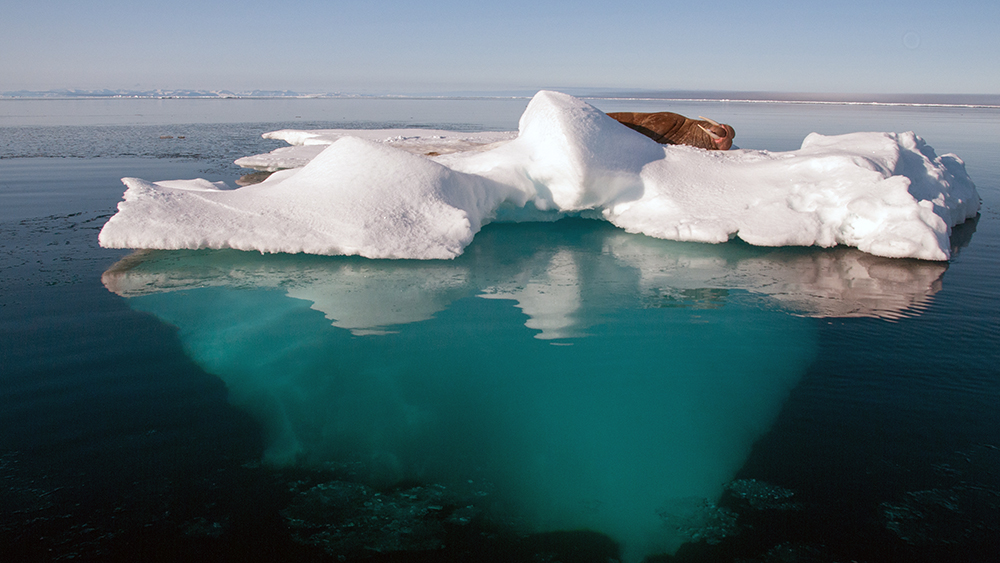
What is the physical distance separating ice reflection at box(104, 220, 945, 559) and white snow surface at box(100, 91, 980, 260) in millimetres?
330

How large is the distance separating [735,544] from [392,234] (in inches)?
196

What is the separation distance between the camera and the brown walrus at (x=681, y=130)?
1188cm

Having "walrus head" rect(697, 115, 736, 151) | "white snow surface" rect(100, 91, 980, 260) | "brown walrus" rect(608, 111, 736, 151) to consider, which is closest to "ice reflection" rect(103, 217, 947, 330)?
"white snow surface" rect(100, 91, 980, 260)

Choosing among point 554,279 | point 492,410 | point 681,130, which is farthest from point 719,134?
point 492,410

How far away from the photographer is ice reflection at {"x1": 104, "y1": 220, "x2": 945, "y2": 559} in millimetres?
3408

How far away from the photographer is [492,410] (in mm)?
3945

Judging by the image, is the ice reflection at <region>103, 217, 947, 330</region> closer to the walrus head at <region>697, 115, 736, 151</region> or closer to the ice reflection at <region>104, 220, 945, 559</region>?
the ice reflection at <region>104, 220, 945, 559</region>

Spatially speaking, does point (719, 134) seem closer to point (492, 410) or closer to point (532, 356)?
point (532, 356)

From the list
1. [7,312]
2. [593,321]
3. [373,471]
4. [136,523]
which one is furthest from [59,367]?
[593,321]

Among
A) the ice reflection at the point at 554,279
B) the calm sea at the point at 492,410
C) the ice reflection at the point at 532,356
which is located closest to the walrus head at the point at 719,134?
the ice reflection at the point at 554,279

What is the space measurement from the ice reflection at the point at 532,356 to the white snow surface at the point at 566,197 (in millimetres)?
330

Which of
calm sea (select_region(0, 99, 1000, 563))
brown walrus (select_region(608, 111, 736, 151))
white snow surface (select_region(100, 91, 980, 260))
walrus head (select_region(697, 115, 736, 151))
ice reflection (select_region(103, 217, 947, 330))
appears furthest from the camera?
brown walrus (select_region(608, 111, 736, 151))

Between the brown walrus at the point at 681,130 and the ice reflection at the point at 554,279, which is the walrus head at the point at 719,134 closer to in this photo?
the brown walrus at the point at 681,130

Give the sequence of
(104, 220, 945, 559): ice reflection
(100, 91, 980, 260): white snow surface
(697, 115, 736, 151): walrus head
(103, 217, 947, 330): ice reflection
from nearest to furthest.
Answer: (104, 220, 945, 559): ice reflection < (103, 217, 947, 330): ice reflection < (100, 91, 980, 260): white snow surface < (697, 115, 736, 151): walrus head
